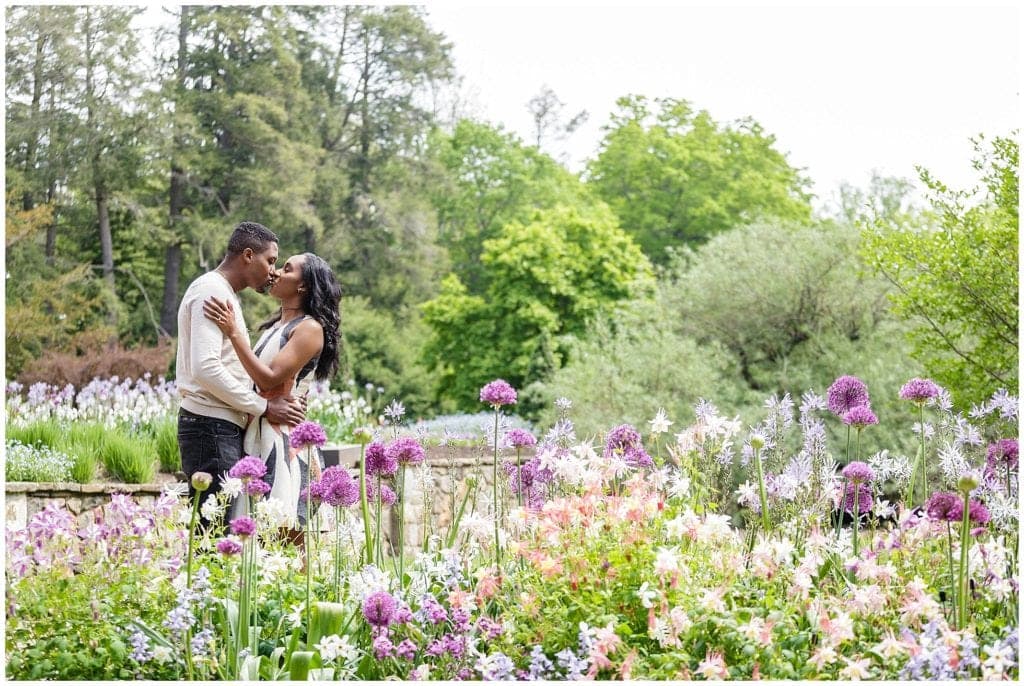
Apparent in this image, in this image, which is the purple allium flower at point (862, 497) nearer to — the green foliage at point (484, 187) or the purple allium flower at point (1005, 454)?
the purple allium flower at point (1005, 454)

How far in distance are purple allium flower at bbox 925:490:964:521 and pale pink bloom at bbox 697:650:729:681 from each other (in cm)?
70

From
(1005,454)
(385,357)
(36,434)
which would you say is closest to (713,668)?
(1005,454)

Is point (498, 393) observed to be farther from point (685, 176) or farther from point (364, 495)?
point (685, 176)

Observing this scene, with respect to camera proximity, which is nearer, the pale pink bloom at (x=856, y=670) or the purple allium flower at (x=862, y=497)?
the pale pink bloom at (x=856, y=670)

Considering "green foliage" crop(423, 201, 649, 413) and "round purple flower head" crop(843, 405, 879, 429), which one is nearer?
"round purple flower head" crop(843, 405, 879, 429)

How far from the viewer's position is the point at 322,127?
20062 millimetres

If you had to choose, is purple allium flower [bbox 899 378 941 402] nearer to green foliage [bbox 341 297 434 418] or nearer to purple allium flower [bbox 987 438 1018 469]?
purple allium flower [bbox 987 438 1018 469]

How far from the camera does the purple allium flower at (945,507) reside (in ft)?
8.59

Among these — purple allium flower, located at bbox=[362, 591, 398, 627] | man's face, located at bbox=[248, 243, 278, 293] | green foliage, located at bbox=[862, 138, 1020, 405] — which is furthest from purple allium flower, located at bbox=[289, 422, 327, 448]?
green foliage, located at bbox=[862, 138, 1020, 405]

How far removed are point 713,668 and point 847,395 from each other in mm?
1287

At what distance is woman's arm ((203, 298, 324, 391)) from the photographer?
12.0 ft

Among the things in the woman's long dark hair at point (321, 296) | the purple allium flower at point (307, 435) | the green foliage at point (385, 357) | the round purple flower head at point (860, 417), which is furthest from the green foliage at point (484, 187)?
the purple allium flower at point (307, 435)

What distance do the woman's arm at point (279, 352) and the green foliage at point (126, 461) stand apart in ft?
12.7

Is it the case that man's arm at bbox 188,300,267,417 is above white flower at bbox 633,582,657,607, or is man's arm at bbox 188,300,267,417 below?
above
